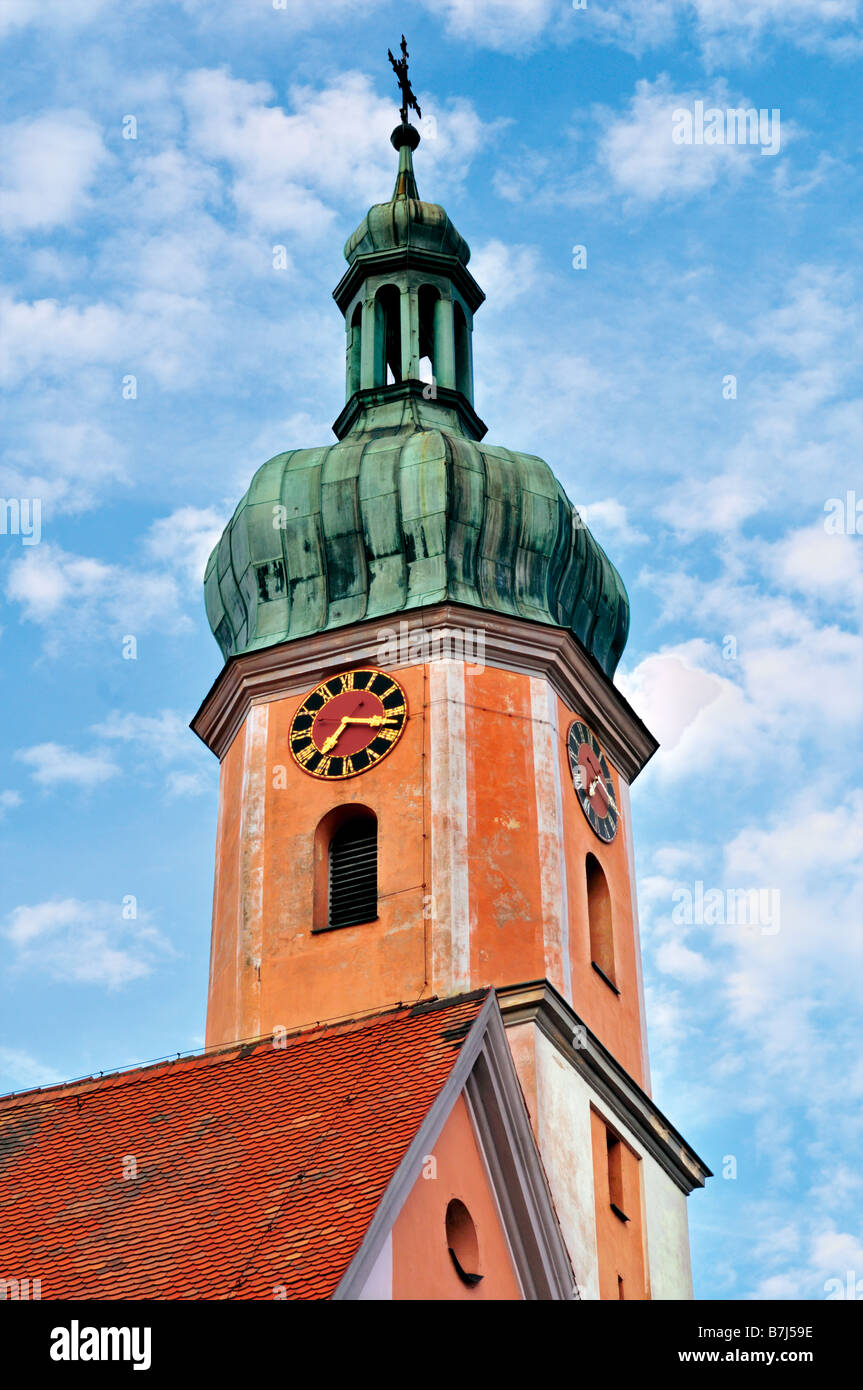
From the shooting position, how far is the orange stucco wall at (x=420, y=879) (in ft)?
82.6

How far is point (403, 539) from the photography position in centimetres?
2875

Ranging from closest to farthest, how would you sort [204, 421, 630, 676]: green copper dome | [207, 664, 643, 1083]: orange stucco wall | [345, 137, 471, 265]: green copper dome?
[207, 664, 643, 1083]: orange stucco wall → [204, 421, 630, 676]: green copper dome → [345, 137, 471, 265]: green copper dome

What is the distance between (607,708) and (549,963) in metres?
4.53

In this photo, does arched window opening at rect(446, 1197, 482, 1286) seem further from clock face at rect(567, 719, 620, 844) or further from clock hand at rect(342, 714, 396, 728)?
clock face at rect(567, 719, 620, 844)

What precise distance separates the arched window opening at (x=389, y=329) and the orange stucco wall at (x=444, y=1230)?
17679 millimetres

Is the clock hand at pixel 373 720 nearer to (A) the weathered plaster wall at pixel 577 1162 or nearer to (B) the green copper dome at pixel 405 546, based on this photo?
(B) the green copper dome at pixel 405 546

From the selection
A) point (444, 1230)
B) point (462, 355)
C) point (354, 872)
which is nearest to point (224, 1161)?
point (444, 1230)

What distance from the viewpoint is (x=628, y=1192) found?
83.1 ft

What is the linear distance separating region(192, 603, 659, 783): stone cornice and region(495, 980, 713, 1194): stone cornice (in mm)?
4509

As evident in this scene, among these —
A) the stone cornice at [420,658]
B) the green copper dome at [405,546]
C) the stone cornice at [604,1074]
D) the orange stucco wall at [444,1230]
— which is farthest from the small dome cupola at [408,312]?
the orange stucco wall at [444,1230]

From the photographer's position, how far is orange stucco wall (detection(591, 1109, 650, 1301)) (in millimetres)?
24359

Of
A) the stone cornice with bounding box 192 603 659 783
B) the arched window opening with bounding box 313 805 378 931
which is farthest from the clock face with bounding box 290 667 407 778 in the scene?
the arched window opening with bounding box 313 805 378 931
